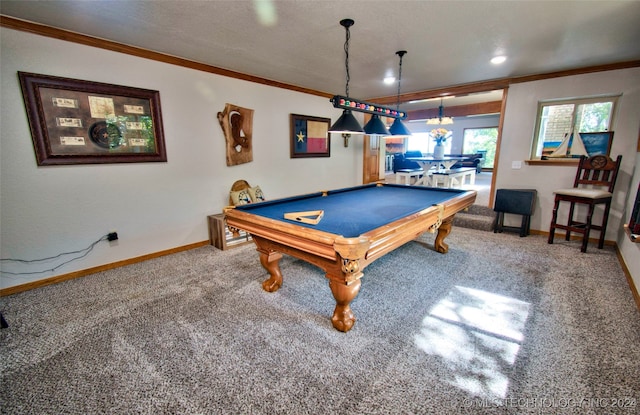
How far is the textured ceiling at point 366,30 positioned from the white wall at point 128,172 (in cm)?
28

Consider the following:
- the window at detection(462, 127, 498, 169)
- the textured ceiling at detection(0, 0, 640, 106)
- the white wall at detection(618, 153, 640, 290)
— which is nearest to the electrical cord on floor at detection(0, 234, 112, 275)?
the textured ceiling at detection(0, 0, 640, 106)

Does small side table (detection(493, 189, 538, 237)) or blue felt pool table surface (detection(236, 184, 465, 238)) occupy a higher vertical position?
blue felt pool table surface (detection(236, 184, 465, 238))

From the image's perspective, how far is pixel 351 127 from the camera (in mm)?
2785

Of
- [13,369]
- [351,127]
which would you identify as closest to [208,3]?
[351,127]

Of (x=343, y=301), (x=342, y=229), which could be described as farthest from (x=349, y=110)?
(x=343, y=301)

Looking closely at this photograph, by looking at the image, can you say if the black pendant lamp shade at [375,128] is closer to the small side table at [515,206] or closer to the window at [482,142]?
the small side table at [515,206]

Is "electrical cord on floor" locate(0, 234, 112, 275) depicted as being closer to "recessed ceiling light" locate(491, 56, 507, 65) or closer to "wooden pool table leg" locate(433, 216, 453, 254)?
"wooden pool table leg" locate(433, 216, 453, 254)

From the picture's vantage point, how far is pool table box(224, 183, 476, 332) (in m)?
1.60

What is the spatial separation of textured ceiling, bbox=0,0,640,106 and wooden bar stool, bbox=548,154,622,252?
1.24 meters

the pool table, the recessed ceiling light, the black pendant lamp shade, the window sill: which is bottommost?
the pool table

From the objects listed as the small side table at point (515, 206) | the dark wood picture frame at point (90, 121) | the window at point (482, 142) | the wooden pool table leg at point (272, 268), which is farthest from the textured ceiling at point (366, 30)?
the window at point (482, 142)

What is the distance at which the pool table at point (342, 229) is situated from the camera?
160 centimetres

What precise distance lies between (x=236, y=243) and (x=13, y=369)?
223cm

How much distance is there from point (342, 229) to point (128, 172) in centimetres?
267
